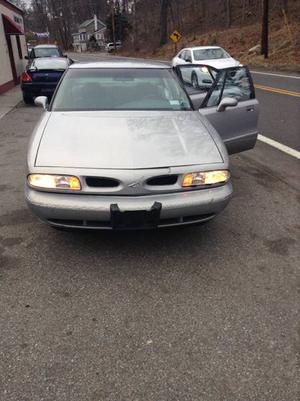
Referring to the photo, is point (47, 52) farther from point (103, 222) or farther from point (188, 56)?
point (103, 222)

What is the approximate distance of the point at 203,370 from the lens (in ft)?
8.21

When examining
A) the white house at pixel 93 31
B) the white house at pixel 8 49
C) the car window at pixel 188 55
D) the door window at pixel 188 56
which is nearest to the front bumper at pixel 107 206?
the white house at pixel 8 49

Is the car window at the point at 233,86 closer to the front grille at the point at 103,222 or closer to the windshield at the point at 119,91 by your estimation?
the windshield at the point at 119,91

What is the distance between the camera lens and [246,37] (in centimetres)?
3450

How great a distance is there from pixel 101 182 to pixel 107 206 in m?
0.21

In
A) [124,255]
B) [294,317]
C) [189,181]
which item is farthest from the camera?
[124,255]

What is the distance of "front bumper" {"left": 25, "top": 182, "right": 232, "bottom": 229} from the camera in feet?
10.9

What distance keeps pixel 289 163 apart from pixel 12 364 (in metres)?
5.07

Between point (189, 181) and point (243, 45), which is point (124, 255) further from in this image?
point (243, 45)

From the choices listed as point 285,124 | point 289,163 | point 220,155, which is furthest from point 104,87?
point 285,124

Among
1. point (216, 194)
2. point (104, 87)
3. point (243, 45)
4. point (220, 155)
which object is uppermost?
point (104, 87)

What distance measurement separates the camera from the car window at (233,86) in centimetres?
552

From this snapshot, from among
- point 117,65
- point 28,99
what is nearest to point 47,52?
point 28,99

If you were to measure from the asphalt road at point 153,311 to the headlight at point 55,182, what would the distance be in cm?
64
